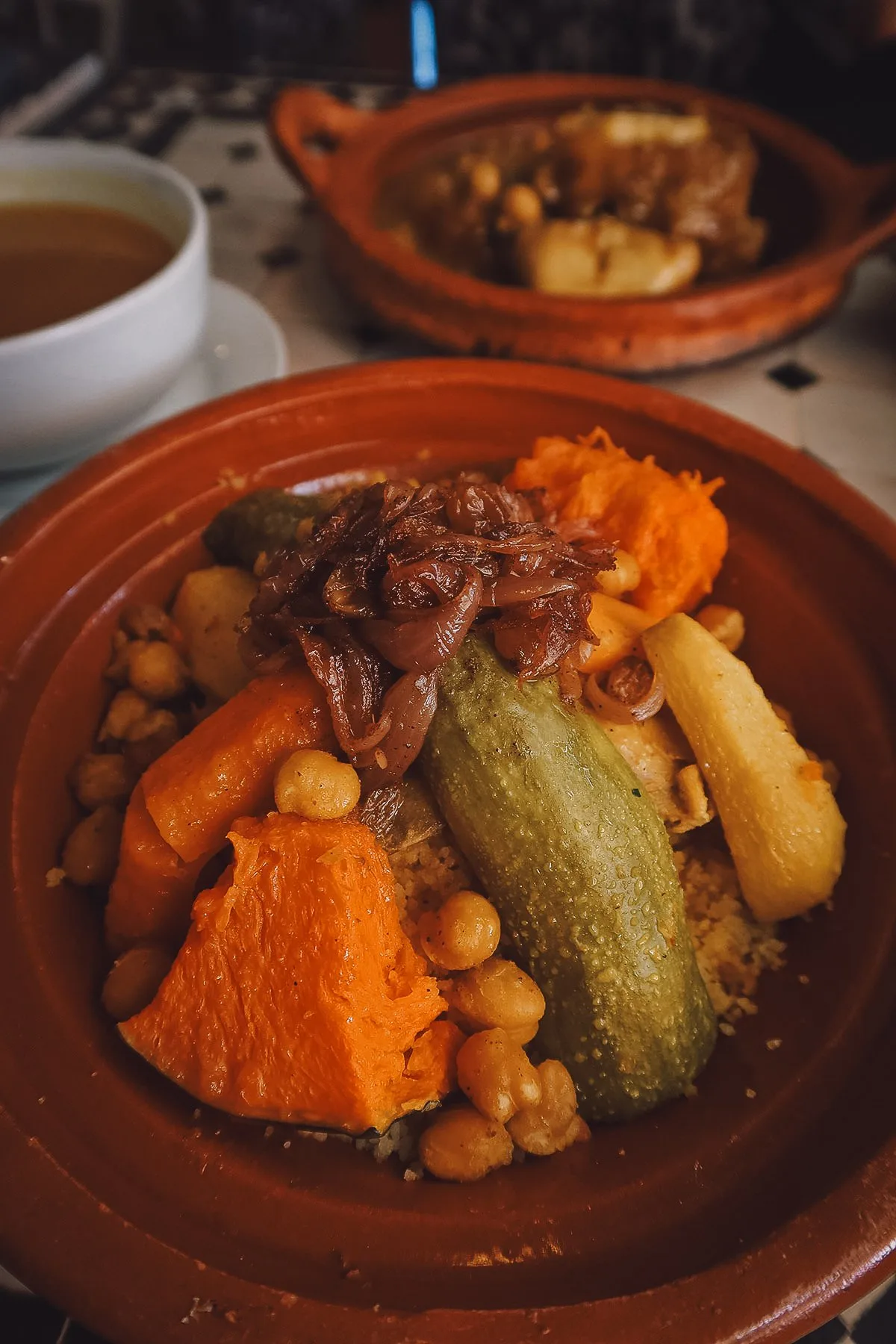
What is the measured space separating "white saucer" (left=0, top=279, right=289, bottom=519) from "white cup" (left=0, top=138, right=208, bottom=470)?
0.05 metres

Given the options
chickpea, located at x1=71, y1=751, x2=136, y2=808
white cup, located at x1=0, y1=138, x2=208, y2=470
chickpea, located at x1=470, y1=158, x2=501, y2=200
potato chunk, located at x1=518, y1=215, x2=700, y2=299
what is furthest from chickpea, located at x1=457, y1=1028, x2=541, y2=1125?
chickpea, located at x1=470, y1=158, x2=501, y2=200

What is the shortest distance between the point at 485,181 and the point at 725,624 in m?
1.42

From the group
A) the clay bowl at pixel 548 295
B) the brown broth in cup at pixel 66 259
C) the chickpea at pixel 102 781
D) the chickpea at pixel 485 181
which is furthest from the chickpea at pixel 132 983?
the chickpea at pixel 485 181

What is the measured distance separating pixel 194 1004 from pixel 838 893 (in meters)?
0.70

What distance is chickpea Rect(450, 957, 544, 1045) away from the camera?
0.89 m

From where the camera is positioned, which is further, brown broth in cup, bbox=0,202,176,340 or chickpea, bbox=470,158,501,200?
chickpea, bbox=470,158,501,200

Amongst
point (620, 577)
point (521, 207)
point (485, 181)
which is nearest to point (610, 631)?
point (620, 577)

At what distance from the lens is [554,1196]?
0.81 meters

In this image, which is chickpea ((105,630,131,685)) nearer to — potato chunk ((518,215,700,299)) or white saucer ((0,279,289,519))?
white saucer ((0,279,289,519))

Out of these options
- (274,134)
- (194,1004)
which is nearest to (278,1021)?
(194,1004)

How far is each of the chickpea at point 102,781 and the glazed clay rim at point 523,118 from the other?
1029 mm

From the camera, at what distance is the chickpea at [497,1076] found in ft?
2.75

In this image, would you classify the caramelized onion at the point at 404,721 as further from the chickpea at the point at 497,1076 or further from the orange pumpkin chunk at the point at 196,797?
the chickpea at the point at 497,1076

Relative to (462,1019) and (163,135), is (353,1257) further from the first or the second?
(163,135)
